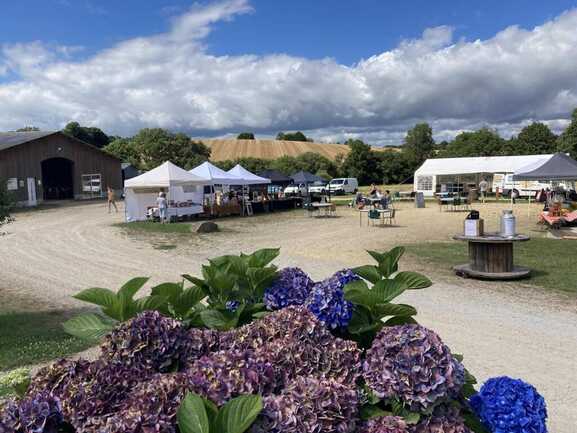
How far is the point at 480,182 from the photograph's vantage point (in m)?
40.7

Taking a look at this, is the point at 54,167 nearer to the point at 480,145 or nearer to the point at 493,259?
the point at 493,259

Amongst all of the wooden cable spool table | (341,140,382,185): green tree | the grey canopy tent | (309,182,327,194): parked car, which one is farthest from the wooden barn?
the wooden cable spool table

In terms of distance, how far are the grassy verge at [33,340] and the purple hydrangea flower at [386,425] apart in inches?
156

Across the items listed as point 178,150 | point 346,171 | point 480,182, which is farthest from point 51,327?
point 346,171

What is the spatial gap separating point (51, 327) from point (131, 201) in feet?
55.8

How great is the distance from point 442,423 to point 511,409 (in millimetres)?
263

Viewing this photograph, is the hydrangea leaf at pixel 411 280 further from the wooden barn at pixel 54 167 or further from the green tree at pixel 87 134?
the green tree at pixel 87 134

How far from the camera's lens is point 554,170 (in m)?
17.8

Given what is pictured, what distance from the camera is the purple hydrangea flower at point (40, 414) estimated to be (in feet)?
4.48

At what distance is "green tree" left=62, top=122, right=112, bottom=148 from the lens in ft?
250

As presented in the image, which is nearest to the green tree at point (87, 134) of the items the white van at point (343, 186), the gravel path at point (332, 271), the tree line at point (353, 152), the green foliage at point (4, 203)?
the tree line at point (353, 152)

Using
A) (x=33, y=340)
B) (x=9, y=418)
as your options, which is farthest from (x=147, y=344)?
(x=33, y=340)

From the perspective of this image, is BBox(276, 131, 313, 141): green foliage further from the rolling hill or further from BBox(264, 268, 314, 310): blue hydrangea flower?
BBox(264, 268, 314, 310): blue hydrangea flower

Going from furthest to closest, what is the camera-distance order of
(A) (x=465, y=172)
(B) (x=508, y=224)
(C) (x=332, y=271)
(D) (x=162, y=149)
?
(D) (x=162, y=149)
(A) (x=465, y=172)
(C) (x=332, y=271)
(B) (x=508, y=224)
